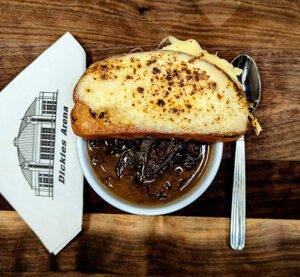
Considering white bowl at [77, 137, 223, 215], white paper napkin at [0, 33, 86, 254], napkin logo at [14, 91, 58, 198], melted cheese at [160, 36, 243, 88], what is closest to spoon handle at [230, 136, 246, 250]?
white bowl at [77, 137, 223, 215]

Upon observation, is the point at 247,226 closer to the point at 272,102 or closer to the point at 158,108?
the point at 272,102

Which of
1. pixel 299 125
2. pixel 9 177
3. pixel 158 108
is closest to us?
pixel 158 108

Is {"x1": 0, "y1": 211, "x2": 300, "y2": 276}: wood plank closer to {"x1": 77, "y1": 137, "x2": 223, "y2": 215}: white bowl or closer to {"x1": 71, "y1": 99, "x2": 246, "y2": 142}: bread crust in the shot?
{"x1": 77, "y1": 137, "x2": 223, "y2": 215}: white bowl

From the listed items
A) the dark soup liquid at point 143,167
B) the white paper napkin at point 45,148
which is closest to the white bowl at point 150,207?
the dark soup liquid at point 143,167

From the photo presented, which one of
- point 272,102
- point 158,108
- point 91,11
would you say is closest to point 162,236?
point 158,108

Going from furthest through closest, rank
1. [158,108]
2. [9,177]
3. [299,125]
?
[299,125], [9,177], [158,108]

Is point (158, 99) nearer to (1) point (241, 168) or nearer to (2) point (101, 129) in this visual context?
(2) point (101, 129)
